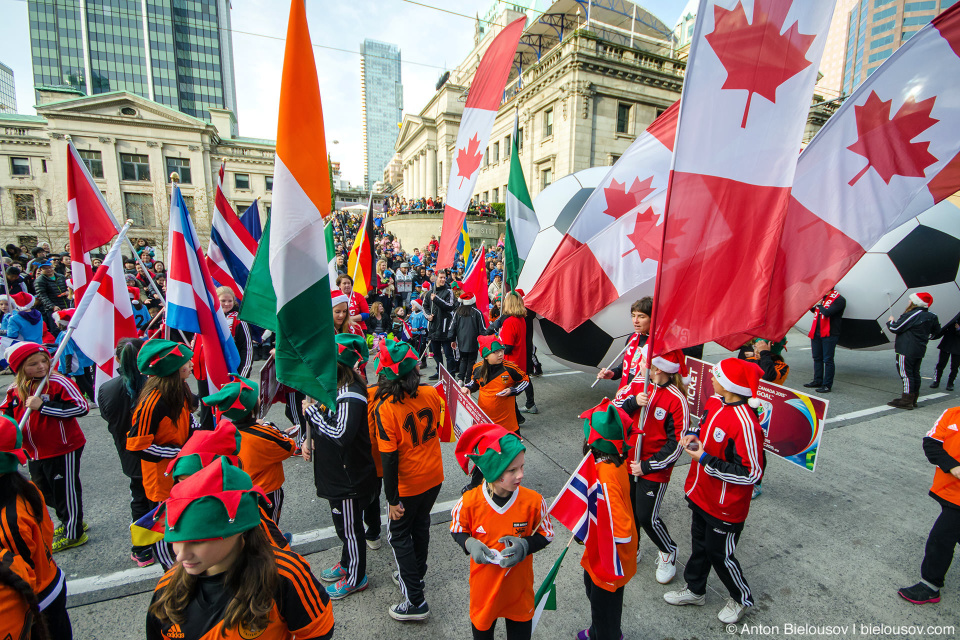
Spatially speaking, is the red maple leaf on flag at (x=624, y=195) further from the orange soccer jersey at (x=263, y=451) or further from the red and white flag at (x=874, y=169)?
the orange soccer jersey at (x=263, y=451)

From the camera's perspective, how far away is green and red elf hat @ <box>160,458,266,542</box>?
4.30 feet

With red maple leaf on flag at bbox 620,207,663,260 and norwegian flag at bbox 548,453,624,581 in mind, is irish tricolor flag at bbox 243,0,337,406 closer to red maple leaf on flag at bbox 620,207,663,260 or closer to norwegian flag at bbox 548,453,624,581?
norwegian flag at bbox 548,453,624,581

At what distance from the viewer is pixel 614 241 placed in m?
4.21

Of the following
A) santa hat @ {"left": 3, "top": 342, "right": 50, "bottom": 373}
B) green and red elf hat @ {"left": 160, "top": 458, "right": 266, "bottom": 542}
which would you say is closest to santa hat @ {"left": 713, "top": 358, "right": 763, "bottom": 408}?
green and red elf hat @ {"left": 160, "top": 458, "right": 266, "bottom": 542}

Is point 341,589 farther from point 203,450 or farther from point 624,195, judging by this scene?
point 624,195

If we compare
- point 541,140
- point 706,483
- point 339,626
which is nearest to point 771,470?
point 706,483

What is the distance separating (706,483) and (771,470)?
2933 mm

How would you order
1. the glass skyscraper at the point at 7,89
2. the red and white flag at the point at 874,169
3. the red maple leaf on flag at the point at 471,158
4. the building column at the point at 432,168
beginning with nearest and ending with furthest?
the red and white flag at the point at 874,169 → the red maple leaf on flag at the point at 471,158 → the building column at the point at 432,168 → the glass skyscraper at the point at 7,89

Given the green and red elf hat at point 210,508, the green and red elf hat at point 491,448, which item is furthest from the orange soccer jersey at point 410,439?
the green and red elf hat at point 210,508

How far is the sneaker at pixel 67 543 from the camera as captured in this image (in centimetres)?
340

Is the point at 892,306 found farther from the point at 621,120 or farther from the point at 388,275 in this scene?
the point at 621,120

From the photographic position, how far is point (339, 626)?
2734 mm

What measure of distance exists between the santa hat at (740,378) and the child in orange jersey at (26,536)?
361 centimetres

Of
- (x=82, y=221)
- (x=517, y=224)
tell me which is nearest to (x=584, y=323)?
(x=517, y=224)
